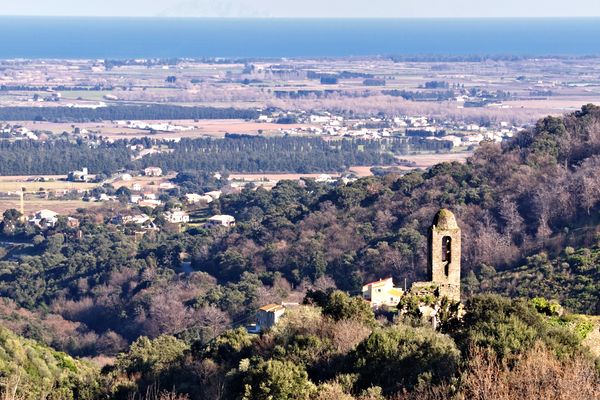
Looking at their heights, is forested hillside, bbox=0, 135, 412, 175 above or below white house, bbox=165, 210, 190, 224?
below

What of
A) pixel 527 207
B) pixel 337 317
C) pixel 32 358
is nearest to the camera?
pixel 337 317

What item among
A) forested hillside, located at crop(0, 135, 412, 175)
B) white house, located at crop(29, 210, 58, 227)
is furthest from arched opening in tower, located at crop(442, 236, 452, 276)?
forested hillside, located at crop(0, 135, 412, 175)

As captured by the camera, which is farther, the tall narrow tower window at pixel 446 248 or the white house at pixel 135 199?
the white house at pixel 135 199

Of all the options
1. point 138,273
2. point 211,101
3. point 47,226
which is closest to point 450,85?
point 211,101

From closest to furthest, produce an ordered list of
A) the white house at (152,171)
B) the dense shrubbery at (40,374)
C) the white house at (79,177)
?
the dense shrubbery at (40,374) < the white house at (79,177) < the white house at (152,171)

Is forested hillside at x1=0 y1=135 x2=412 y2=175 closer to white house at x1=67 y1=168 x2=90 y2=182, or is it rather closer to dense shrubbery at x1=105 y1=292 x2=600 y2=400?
white house at x1=67 y1=168 x2=90 y2=182

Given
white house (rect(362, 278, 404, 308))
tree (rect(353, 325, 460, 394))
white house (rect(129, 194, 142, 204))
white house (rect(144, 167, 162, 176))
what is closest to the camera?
tree (rect(353, 325, 460, 394))

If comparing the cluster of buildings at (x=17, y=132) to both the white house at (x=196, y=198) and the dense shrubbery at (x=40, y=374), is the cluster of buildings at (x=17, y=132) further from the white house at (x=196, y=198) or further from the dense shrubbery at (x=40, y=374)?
the dense shrubbery at (x=40, y=374)

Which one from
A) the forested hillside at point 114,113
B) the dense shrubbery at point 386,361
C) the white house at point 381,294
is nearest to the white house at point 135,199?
the white house at point 381,294

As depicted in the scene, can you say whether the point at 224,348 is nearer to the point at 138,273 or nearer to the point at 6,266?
the point at 138,273
